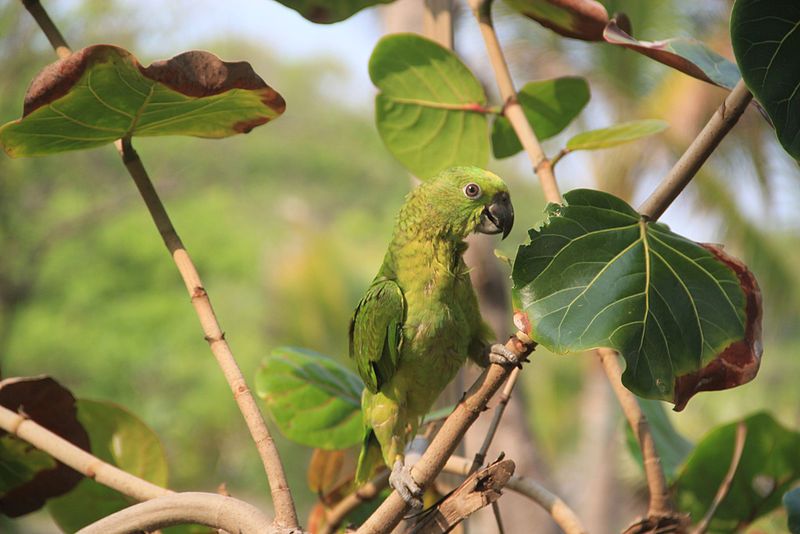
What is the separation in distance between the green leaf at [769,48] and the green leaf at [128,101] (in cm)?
46

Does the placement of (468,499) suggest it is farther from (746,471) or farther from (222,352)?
(746,471)

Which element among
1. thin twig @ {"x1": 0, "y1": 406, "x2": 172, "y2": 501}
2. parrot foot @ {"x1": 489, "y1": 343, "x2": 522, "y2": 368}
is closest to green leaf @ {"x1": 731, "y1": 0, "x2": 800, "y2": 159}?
parrot foot @ {"x1": 489, "y1": 343, "x2": 522, "y2": 368}

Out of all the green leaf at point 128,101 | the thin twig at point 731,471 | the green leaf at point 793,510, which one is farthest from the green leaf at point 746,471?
the green leaf at point 128,101

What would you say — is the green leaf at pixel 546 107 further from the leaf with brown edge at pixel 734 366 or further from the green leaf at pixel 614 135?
the leaf with brown edge at pixel 734 366

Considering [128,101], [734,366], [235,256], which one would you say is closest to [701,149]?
[734,366]

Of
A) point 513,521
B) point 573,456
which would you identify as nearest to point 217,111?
point 513,521

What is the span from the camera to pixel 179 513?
735mm

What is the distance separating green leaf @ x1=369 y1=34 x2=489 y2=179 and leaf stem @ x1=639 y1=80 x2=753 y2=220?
1.58ft

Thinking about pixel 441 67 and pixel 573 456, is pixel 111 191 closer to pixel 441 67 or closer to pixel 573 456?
pixel 573 456

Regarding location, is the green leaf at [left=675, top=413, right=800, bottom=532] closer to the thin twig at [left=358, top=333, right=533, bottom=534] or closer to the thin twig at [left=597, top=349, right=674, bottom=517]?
the thin twig at [left=597, top=349, right=674, bottom=517]

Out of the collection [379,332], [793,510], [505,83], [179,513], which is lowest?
[793,510]

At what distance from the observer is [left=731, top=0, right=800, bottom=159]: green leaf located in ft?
2.24

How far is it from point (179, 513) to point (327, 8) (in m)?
0.71

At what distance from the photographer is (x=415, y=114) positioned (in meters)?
1.23
